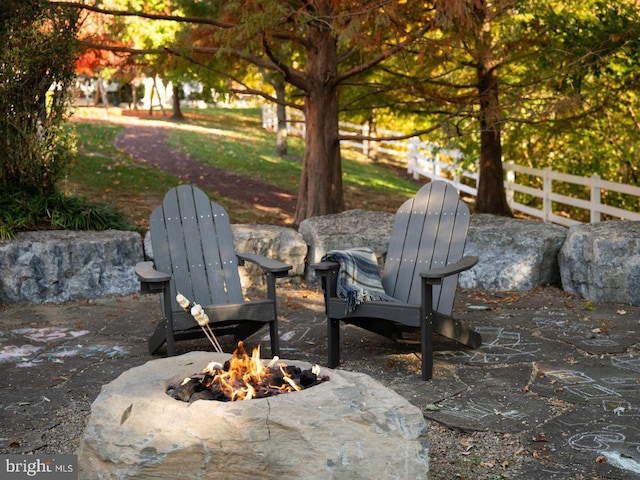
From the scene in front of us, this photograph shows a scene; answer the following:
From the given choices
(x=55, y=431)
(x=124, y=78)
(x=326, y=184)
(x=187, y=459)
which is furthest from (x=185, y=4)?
(x=187, y=459)

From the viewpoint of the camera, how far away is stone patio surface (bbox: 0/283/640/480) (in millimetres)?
3959

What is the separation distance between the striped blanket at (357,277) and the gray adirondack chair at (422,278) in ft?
0.17

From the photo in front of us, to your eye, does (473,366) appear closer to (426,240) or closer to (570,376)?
(570,376)

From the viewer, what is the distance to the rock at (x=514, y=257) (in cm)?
737

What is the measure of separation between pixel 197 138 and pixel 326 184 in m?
11.9

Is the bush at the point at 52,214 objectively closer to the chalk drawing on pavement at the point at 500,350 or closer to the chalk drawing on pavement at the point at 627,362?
the chalk drawing on pavement at the point at 500,350

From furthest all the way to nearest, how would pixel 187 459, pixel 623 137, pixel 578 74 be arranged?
pixel 623 137
pixel 578 74
pixel 187 459

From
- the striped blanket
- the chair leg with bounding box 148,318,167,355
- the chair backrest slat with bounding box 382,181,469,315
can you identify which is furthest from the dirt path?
the chair leg with bounding box 148,318,167,355

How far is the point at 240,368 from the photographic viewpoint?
338 cm

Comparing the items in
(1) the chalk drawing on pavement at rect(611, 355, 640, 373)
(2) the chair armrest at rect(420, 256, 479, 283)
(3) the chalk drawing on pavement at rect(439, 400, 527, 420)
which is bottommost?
(3) the chalk drawing on pavement at rect(439, 400, 527, 420)

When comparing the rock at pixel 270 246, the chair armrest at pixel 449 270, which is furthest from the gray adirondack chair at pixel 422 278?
the rock at pixel 270 246

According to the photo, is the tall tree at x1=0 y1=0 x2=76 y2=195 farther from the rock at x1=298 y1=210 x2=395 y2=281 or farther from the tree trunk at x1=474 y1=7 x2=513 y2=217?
the tree trunk at x1=474 y1=7 x2=513 y2=217

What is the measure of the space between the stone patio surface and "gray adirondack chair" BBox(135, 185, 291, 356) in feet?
0.95

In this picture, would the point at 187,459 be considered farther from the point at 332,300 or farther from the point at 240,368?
the point at 332,300
